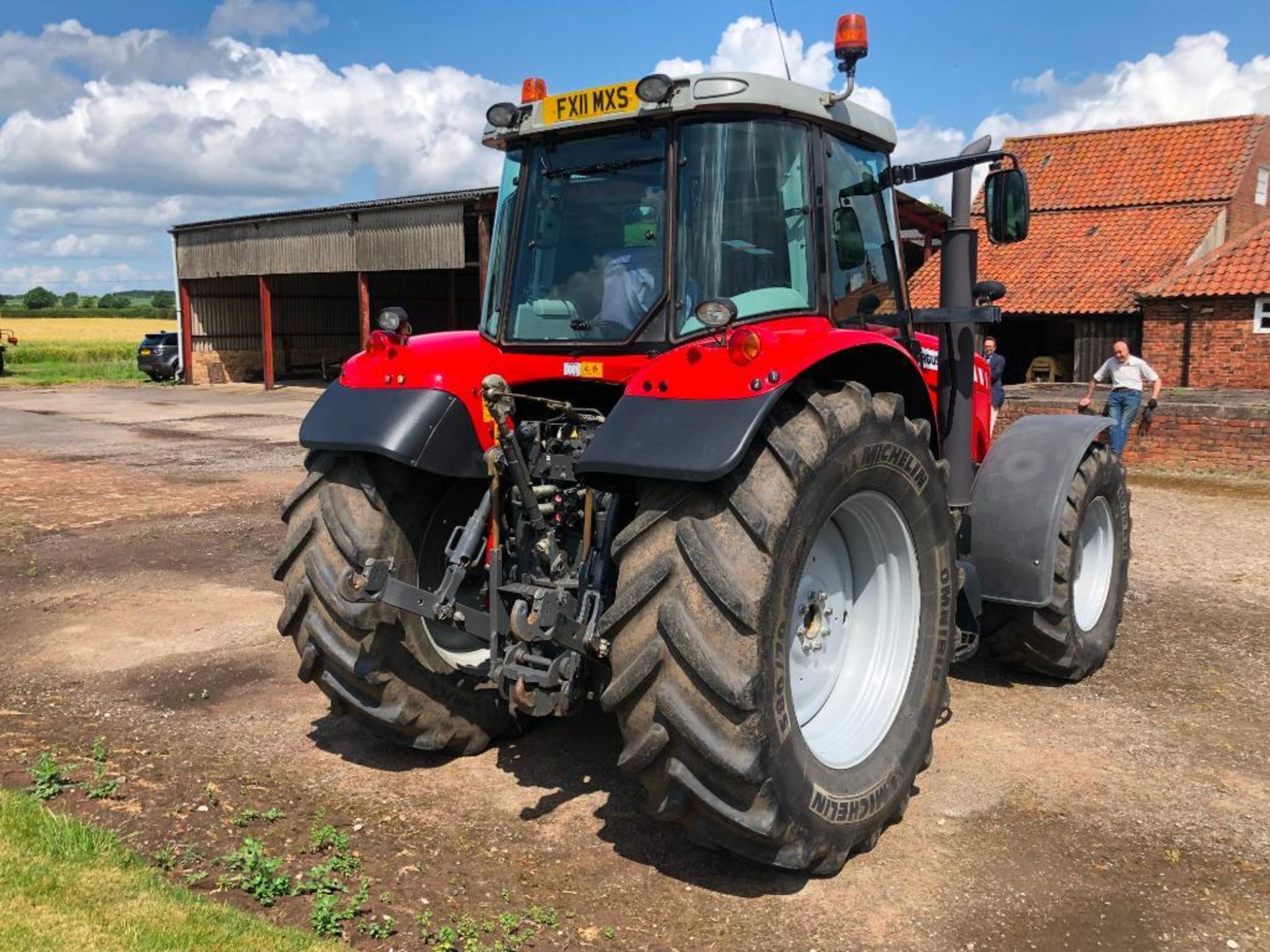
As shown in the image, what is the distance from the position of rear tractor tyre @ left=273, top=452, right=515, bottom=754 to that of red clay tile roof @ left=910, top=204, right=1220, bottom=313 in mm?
19644

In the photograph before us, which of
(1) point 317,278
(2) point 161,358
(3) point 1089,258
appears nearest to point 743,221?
(3) point 1089,258

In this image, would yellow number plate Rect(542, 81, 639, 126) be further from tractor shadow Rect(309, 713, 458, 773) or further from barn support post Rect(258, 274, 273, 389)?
barn support post Rect(258, 274, 273, 389)

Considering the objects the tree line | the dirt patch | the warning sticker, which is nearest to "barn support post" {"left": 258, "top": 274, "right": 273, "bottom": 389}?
the dirt patch

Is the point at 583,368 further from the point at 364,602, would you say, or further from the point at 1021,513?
the point at 1021,513

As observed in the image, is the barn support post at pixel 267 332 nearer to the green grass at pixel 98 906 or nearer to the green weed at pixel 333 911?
the green grass at pixel 98 906

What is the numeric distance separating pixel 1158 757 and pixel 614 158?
3.33 metres

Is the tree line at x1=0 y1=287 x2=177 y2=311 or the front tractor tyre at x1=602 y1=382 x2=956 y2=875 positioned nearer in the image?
the front tractor tyre at x1=602 y1=382 x2=956 y2=875

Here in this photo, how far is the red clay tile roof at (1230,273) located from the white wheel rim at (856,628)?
18021 millimetres

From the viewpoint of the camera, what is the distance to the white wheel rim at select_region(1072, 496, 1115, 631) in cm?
581

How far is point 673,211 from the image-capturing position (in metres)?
3.79

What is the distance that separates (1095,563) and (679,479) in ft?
12.5

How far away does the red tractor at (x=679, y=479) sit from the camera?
3.17 metres

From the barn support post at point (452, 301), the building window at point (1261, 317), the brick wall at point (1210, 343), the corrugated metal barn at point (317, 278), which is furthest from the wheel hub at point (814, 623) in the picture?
the barn support post at point (452, 301)

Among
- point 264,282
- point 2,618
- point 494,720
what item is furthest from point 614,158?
point 264,282
